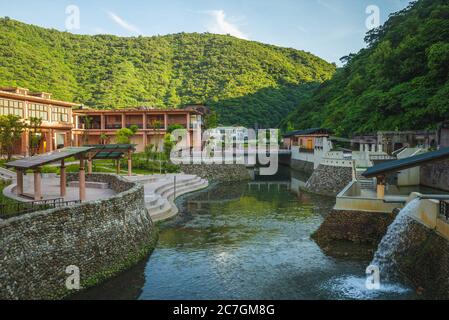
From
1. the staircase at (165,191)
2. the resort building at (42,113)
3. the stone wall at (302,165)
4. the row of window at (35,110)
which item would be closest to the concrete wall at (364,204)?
the staircase at (165,191)

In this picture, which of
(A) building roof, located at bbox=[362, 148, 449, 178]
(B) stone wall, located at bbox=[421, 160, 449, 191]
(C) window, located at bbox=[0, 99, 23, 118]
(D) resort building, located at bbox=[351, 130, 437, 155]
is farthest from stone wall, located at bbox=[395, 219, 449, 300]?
(C) window, located at bbox=[0, 99, 23, 118]

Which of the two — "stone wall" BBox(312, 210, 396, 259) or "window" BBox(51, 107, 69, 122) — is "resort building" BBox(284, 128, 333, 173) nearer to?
"stone wall" BBox(312, 210, 396, 259)

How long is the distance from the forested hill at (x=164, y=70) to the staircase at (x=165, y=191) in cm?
4437

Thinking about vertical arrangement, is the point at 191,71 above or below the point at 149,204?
above

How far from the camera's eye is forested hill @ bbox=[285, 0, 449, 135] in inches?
1832

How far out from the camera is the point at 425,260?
15.2 metres

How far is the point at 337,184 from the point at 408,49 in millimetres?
30431

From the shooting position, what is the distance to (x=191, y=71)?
119625mm

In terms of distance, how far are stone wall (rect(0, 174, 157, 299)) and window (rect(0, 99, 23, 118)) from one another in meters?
35.4

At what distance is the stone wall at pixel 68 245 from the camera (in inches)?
491

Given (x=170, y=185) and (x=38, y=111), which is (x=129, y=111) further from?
(x=170, y=185)

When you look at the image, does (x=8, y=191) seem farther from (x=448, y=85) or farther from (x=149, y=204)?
(x=448, y=85)
